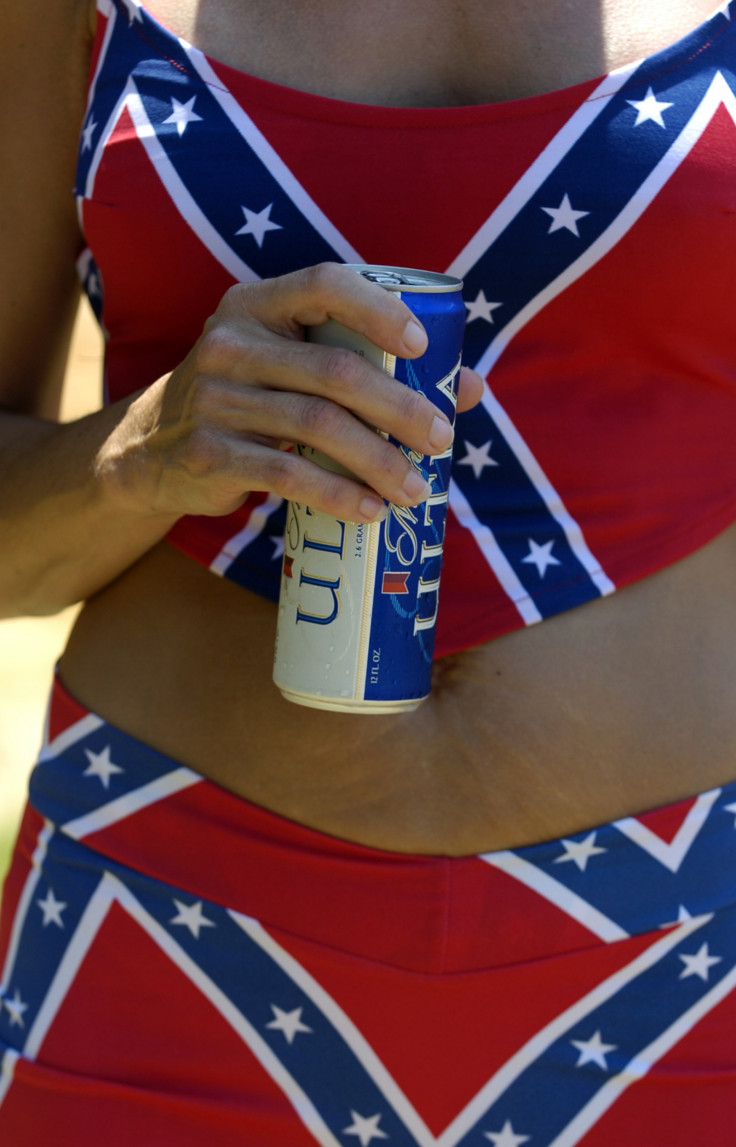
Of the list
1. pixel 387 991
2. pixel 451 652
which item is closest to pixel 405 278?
pixel 451 652

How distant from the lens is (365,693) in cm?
113

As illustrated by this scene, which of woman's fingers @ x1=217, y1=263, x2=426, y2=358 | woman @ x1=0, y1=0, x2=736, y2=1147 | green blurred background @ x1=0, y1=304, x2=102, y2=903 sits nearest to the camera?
woman's fingers @ x1=217, y1=263, x2=426, y2=358

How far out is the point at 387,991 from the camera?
4.35 feet

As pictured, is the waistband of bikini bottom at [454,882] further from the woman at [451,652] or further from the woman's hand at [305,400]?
the woman's hand at [305,400]

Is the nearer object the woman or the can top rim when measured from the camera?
the can top rim

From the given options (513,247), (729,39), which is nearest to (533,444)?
(513,247)

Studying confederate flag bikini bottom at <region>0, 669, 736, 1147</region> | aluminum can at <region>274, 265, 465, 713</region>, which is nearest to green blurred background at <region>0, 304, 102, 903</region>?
confederate flag bikini bottom at <region>0, 669, 736, 1147</region>

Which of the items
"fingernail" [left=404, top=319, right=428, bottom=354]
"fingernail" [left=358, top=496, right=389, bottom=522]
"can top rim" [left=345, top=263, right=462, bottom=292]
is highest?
"can top rim" [left=345, top=263, right=462, bottom=292]

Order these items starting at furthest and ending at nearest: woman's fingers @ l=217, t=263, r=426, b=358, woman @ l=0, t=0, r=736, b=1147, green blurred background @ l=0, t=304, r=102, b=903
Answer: green blurred background @ l=0, t=304, r=102, b=903 < woman @ l=0, t=0, r=736, b=1147 < woman's fingers @ l=217, t=263, r=426, b=358

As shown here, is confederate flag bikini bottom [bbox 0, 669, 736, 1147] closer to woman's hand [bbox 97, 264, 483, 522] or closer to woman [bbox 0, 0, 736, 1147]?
woman [bbox 0, 0, 736, 1147]

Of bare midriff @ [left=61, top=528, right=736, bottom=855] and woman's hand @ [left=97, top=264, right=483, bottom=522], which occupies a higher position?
woman's hand @ [left=97, top=264, right=483, bottom=522]

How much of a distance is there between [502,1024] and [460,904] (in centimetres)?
13

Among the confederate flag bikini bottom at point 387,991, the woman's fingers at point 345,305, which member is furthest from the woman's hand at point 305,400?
the confederate flag bikini bottom at point 387,991

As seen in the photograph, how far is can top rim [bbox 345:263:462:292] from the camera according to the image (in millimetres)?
1084
